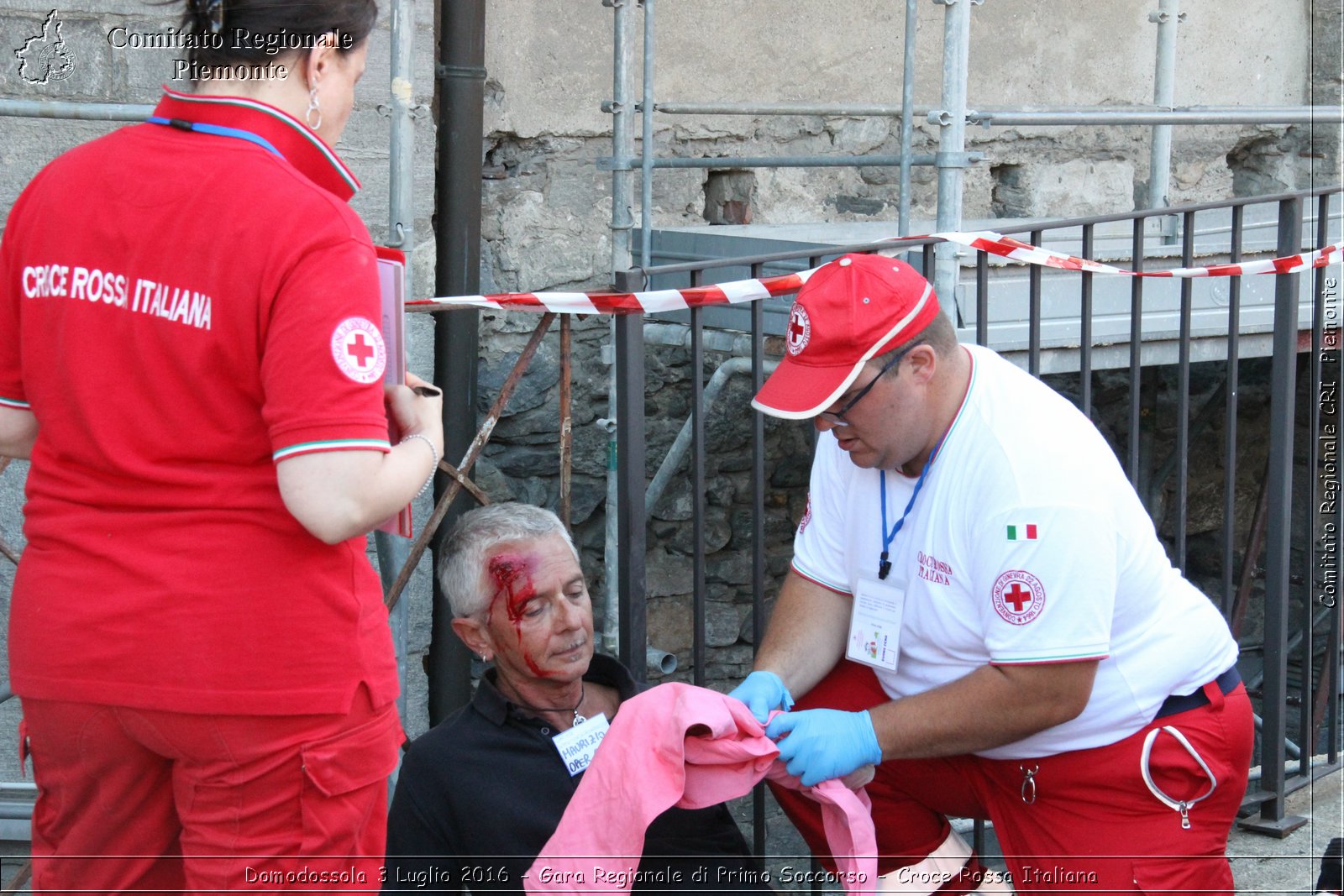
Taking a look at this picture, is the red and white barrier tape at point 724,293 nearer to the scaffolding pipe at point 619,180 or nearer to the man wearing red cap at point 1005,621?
the man wearing red cap at point 1005,621

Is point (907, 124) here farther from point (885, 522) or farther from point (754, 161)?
point (885, 522)

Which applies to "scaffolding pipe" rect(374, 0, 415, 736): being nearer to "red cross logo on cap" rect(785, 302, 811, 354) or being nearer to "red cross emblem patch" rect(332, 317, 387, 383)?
"red cross logo on cap" rect(785, 302, 811, 354)

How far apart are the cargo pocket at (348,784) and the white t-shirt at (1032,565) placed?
0.94 m

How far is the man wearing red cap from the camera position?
205 centimetres

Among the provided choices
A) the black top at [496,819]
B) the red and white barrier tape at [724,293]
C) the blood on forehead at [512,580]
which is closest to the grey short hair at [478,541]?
the blood on forehead at [512,580]

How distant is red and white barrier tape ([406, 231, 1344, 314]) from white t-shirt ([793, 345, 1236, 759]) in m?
0.46

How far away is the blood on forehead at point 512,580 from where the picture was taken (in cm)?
238

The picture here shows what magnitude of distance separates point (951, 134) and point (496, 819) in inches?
71.5

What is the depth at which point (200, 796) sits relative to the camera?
1.58m

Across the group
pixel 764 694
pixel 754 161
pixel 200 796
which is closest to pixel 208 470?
pixel 200 796

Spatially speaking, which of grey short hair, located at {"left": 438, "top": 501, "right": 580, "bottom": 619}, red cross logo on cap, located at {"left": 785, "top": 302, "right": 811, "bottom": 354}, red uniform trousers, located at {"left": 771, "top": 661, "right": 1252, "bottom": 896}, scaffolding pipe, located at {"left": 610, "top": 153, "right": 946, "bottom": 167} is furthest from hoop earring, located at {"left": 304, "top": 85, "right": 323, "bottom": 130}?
scaffolding pipe, located at {"left": 610, "top": 153, "right": 946, "bottom": 167}

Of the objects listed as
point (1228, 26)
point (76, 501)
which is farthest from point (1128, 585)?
point (1228, 26)

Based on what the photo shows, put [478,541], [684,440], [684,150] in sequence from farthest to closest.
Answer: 1. [684,150]
2. [684,440]
3. [478,541]

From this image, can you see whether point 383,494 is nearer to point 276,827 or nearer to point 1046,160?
point 276,827
